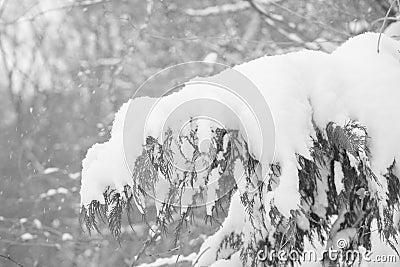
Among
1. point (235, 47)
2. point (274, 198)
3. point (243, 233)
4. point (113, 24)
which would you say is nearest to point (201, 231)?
point (235, 47)

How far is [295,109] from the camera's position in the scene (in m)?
1.60

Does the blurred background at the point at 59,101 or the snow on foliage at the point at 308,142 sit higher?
the blurred background at the point at 59,101

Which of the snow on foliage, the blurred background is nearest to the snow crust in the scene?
the snow on foliage

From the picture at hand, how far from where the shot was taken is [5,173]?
10.7 m

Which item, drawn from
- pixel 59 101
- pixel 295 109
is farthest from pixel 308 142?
pixel 59 101

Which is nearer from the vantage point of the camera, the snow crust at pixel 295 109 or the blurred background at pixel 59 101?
the snow crust at pixel 295 109

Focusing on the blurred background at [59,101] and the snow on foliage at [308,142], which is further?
the blurred background at [59,101]

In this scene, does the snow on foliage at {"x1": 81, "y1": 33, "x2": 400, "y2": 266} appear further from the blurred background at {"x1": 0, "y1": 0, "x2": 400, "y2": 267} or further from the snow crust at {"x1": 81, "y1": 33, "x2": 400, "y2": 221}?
the blurred background at {"x1": 0, "y1": 0, "x2": 400, "y2": 267}

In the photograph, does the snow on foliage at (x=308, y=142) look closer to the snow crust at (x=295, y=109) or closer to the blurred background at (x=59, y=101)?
the snow crust at (x=295, y=109)

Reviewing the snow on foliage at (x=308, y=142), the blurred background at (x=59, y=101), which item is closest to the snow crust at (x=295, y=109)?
the snow on foliage at (x=308, y=142)

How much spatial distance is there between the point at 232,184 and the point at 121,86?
808 cm

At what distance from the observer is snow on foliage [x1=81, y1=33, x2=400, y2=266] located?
1542 mm

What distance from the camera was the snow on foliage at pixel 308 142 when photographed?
154 centimetres

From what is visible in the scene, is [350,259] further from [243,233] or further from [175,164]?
[175,164]
